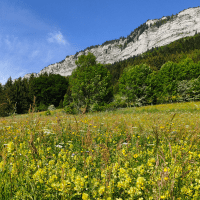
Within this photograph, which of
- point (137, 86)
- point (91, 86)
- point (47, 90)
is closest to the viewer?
point (91, 86)

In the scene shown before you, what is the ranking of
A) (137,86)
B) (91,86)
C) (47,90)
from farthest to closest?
(47,90), (137,86), (91,86)

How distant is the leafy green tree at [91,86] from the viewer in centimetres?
2494

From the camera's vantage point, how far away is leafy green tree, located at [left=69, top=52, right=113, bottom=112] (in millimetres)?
24938

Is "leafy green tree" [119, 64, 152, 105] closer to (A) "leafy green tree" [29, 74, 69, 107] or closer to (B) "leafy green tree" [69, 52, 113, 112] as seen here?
(B) "leafy green tree" [69, 52, 113, 112]

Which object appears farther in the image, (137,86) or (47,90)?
(47,90)

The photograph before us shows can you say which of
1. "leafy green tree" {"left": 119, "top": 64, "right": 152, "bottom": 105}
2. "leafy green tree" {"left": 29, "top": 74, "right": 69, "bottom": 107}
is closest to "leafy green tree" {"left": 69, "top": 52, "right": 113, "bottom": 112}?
"leafy green tree" {"left": 119, "top": 64, "right": 152, "bottom": 105}

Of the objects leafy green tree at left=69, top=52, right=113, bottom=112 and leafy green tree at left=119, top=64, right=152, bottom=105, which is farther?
leafy green tree at left=119, top=64, right=152, bottom=105

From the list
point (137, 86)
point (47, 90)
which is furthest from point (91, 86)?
point (47, 90)

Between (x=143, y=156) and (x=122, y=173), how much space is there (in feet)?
4.40

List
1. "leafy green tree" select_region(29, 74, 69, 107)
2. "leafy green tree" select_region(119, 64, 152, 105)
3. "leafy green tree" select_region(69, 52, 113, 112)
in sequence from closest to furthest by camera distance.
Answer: "leafy green tree" select_region(69, 52, 113, 112)
"leafy green tree" select_region(119, 64, 152, 105)
"leafy green tree" select_region(29, 74, 69, 107)

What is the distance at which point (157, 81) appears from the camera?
42406 mm

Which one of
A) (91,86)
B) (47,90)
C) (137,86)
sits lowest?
(91,86)

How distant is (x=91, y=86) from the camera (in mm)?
24688

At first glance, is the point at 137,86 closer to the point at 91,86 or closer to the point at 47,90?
the point at 91,86
